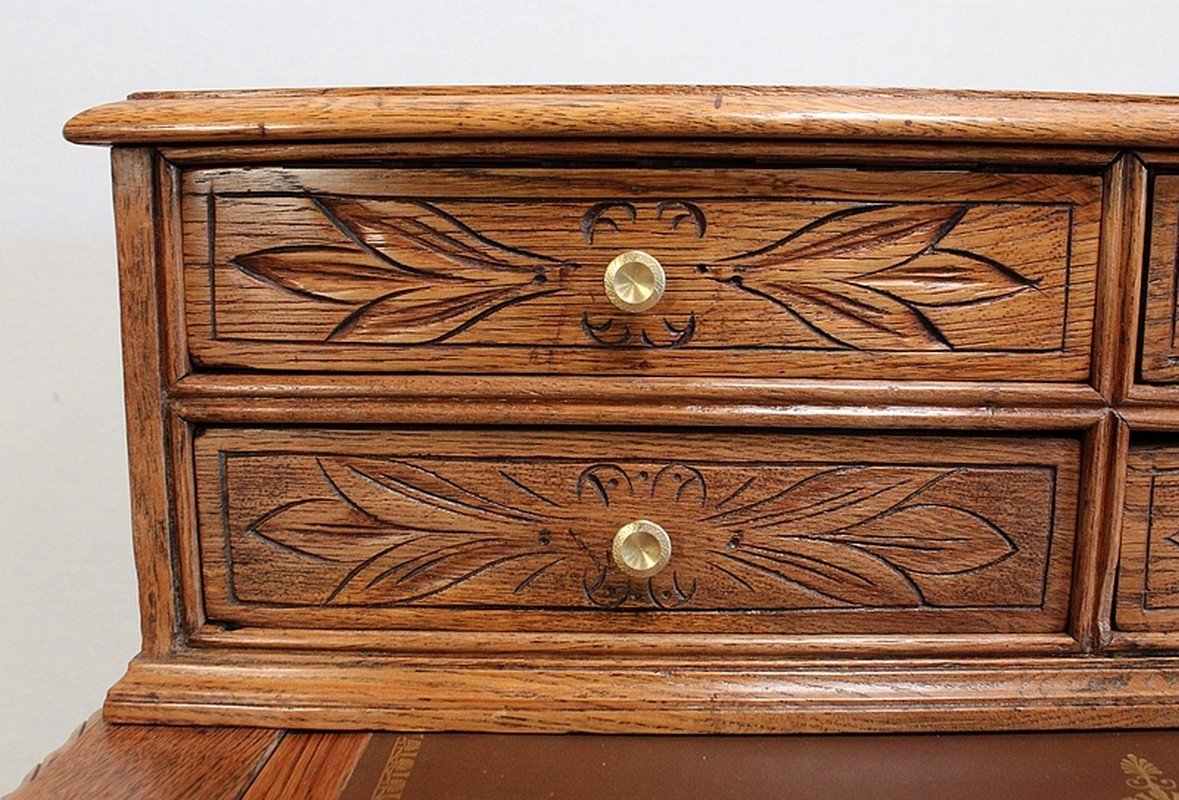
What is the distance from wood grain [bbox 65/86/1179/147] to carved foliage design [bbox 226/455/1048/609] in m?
0.28

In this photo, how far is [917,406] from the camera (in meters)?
0.79

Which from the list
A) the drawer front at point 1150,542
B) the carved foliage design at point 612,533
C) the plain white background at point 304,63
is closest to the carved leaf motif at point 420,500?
the carved foliage design at point 612,533

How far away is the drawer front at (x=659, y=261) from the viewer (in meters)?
0.78

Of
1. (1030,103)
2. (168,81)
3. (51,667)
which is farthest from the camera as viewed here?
(51,667)

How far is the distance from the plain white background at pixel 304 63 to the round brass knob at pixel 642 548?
75cm

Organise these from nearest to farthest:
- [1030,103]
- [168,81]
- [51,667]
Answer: [1030,103] < [168,81] < [51,667]

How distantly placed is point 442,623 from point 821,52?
37.1 inches

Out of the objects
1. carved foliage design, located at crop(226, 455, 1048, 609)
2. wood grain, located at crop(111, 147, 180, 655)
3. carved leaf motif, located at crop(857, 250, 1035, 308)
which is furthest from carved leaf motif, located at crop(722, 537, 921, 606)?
wood grain, located at crop(111, 147, 180, 655)

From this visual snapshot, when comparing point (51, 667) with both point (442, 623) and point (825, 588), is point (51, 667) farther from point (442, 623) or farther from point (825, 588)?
point (825, 588)

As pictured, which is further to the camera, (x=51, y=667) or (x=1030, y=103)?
(x=51, y=667)

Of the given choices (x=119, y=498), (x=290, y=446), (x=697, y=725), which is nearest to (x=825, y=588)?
(x=697, y=725)

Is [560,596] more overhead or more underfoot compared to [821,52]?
more underfoot

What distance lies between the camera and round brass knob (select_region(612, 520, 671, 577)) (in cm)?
81

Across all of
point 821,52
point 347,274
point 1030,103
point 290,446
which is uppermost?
point 821,52
